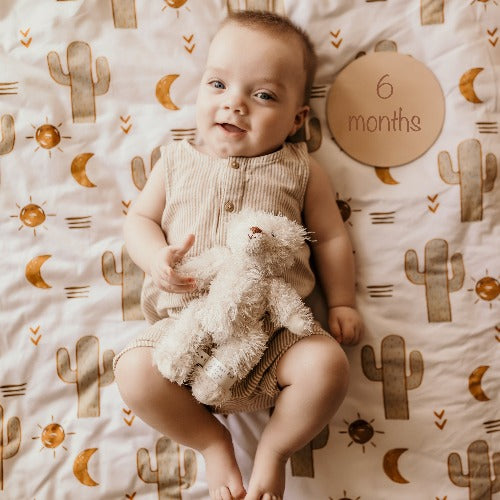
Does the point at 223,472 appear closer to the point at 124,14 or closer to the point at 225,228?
the point at 225,228

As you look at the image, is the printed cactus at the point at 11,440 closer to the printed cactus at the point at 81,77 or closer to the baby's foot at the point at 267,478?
the baby's foot at the point at 267,478

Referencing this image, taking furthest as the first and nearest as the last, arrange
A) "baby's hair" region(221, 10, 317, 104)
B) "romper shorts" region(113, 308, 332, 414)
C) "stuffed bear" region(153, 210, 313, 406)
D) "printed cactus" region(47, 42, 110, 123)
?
1. "printed cactus" region(47, 42, 110, 123)
2. "baby's hair" region(221, 10, 317, 104)
3. "romper shorts" region(113, 308, 332, 414)
4. "stuffed bear" region(153, 210, 313, 406)

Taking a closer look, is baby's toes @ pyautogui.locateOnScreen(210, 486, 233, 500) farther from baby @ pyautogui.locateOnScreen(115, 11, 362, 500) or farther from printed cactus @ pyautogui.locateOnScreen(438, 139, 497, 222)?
printed cactus @ pyautogui.locateOnScreen(438, 139, 497, 222)

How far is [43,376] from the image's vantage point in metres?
1.17

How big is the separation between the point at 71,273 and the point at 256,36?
564 millimetres

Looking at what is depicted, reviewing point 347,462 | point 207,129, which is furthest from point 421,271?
point 207,129

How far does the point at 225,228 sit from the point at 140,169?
Answer: 10.6 inches

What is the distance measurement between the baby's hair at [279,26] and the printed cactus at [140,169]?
0.28 metres

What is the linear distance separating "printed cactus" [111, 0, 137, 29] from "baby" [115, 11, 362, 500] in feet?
0.65

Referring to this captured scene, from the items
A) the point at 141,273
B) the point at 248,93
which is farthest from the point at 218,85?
the point at 141,273

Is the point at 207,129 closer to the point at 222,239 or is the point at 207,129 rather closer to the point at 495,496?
the point at 222,239

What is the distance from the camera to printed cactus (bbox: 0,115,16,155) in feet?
3.98

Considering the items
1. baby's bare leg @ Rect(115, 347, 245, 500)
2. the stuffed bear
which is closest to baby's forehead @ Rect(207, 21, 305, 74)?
the stuffed bear

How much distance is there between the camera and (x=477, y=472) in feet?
3.73
